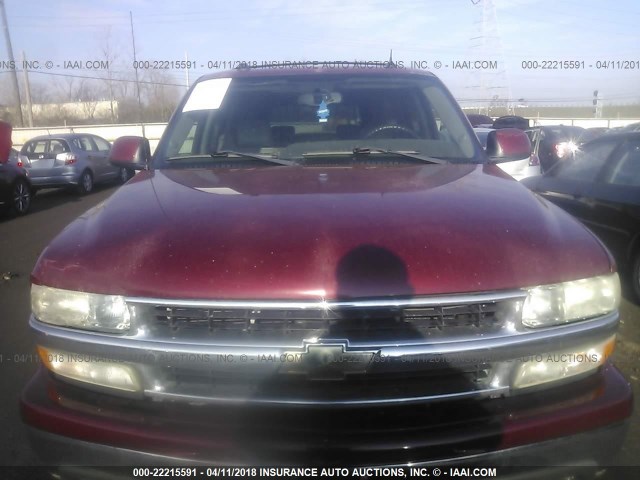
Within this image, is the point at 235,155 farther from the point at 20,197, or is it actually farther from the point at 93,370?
the point at 20,197

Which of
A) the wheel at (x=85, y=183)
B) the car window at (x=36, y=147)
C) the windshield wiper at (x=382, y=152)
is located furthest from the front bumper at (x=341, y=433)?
the car window at (x=36, y=147)

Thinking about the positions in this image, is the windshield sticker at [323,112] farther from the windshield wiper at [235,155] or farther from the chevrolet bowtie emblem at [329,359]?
the chevrolet bowtie emblem at [329,359]

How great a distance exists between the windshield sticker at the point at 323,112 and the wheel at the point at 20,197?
31.7ft

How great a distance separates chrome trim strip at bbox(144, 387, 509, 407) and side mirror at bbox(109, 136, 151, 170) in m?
2.04

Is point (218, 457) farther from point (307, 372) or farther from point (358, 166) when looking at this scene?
point (358, 166)

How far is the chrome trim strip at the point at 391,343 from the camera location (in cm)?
174

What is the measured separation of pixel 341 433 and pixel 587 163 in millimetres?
5036

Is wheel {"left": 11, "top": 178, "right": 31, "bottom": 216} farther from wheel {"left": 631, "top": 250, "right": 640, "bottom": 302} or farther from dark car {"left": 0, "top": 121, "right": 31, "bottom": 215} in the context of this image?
wheel {"left": 631, "top": 250, "right": 640, "bottom": 302}

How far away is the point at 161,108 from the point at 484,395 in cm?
3938

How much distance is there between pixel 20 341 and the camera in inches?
172

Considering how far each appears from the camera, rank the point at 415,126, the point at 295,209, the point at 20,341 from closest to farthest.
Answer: the point at 295,209 → the point at 415,126 → the point at 20,341

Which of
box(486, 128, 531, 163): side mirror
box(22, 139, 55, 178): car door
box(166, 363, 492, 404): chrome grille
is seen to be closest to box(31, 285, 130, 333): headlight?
box(166, 363, 492, 404): chrome grille

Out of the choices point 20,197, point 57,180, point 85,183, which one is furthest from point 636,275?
point 85,183

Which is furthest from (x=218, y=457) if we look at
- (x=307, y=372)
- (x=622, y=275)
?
(x=622, y=275)
